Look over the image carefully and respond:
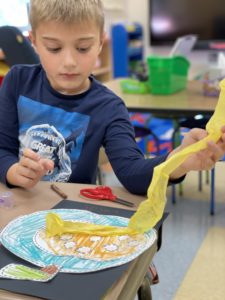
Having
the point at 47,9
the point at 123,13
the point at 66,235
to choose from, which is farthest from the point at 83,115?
the point at 123,13

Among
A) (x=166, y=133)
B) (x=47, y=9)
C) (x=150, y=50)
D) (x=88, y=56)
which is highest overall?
(x=47, y=9)

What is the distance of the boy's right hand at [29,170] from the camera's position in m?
0.87

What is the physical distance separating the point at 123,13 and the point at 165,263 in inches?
167

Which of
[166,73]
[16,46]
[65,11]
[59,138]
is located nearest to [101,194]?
[59,138]

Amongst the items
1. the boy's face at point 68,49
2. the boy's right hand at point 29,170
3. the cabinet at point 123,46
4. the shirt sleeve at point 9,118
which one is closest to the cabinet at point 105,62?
the cabinet at point 123,46

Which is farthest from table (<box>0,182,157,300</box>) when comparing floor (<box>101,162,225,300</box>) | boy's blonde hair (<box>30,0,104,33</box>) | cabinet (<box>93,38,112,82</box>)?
cabinet (<box>93,38,112,82</box>)

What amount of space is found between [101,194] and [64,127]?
0.98ft

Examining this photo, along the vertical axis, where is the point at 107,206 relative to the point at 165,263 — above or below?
above

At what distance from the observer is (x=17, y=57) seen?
2.13 meters

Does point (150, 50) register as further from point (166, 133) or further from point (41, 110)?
point (41, 110)

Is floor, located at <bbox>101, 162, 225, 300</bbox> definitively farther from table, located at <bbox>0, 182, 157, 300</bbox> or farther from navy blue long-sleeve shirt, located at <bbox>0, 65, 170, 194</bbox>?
table, located at <bbox>0, 182, 157, 300</bbox>

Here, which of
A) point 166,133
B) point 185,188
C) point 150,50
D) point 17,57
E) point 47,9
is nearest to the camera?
point 47,9

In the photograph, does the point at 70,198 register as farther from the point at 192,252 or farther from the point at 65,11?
the point at 192,252

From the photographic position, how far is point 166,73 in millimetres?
2383
